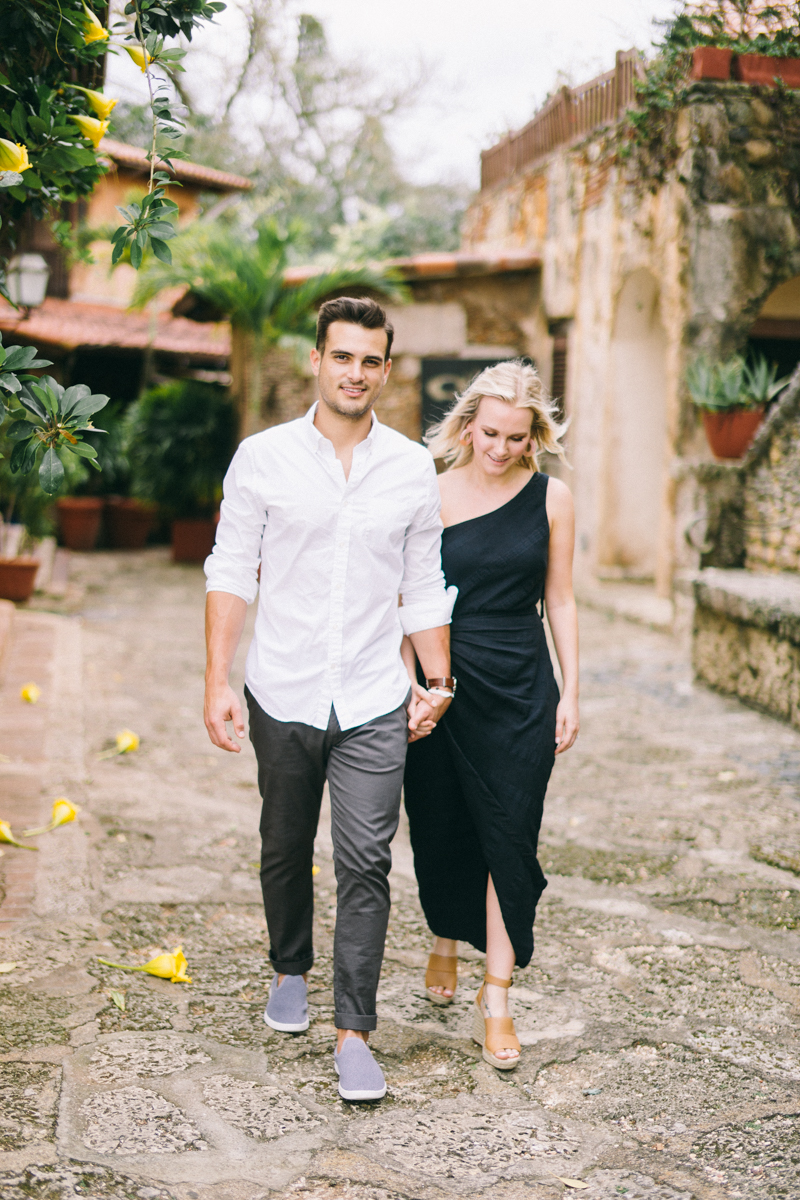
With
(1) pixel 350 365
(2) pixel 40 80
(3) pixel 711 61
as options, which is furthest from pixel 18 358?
(3) pixel 711 61

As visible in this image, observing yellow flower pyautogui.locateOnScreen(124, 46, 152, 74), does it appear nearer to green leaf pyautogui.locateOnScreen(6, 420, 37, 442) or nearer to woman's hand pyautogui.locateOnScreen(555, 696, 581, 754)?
green leaf pyautogui.locateOnScreen(6, 420, 37, 442)

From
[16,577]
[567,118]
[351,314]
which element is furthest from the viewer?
[567,118]

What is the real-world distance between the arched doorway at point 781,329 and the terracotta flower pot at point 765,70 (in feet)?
7.40

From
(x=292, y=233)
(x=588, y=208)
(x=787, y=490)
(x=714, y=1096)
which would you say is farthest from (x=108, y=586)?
(x=714, y=1096)

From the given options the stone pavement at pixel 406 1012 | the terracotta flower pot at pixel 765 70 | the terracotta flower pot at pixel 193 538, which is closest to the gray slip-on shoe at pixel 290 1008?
the stone pavement at pixel 406 1012

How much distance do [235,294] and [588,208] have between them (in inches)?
146

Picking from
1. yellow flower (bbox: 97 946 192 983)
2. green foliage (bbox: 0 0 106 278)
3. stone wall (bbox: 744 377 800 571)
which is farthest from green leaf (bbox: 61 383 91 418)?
stone wall (bbox: 744 377 800 571)

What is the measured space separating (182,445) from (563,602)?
33.7ft

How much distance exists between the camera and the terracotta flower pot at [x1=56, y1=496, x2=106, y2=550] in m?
14.4

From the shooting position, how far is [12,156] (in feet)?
7.70

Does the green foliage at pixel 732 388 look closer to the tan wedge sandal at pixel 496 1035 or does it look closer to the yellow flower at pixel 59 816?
the yellow flower at pixel 59 816

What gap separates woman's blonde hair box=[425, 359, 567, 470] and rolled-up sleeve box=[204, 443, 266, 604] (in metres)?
0.63

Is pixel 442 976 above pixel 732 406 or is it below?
below

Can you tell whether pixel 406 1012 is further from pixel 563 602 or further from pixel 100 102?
pixel 100 102
